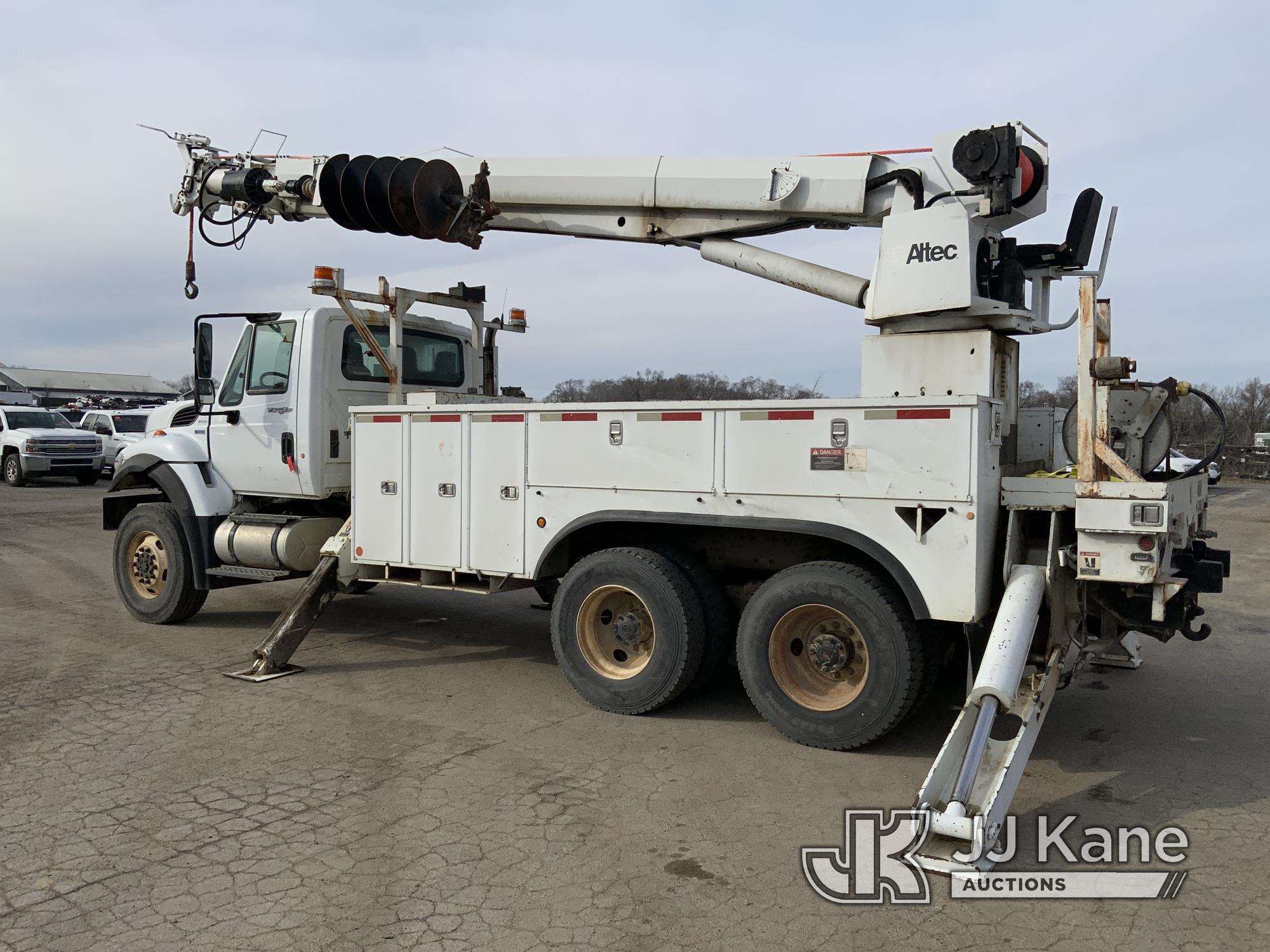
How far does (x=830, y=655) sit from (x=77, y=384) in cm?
10040

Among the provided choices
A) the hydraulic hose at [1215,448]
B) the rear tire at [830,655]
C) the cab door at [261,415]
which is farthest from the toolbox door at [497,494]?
the hydraulic hose at [1215,448]

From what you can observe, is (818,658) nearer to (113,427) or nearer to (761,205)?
(761,205)

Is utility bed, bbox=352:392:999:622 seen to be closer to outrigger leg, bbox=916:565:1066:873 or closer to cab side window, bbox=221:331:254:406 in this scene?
outrigger leg, bbox=916:565:1066:873

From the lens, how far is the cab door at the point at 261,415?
7.96m

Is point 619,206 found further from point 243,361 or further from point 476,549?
point 243,361

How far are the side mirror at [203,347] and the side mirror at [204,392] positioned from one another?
107mm

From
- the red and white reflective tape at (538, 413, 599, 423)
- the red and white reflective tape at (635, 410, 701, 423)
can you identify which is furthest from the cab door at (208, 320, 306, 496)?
the red and white reflective tape at (635, 410, 701, 423)

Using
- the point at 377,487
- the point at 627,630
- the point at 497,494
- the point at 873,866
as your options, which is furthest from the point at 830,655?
the point at 377,487

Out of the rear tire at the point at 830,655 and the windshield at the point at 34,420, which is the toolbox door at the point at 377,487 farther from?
the windshield at the point at 34,420

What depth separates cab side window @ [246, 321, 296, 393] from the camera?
7.98m

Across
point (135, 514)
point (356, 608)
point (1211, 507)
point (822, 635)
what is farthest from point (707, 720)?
point (1211, 507)

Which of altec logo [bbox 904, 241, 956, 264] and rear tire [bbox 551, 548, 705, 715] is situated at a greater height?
altec logo [bbox 904, 241, 956, 264]

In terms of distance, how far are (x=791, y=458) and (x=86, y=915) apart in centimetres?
388

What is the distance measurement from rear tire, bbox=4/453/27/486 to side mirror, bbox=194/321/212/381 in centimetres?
1938
